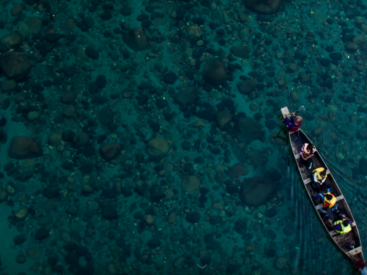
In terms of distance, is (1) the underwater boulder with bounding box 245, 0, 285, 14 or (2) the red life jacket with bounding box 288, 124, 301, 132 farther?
(1) the underwater boulder with bounding box 245, 0, 285, 14


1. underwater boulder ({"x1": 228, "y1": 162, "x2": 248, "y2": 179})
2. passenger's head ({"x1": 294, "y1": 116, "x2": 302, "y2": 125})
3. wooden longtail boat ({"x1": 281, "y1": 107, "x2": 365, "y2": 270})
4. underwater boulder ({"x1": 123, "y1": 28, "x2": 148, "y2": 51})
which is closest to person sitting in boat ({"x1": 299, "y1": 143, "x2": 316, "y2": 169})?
wooden longtail boat ({"x1": 281, "y1": 107, "x2": 365, "y2": 270})

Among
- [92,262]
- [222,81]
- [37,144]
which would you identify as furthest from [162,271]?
[222,81]

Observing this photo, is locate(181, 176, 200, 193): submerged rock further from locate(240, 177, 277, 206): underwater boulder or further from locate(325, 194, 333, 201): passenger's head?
locate(325, 194, 333, 201): passenger's head

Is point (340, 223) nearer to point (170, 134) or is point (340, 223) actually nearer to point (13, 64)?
point (170, 134)

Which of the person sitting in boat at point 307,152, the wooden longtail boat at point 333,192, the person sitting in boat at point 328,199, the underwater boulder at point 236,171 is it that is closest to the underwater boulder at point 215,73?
the wooden longtail boat at point 333,192

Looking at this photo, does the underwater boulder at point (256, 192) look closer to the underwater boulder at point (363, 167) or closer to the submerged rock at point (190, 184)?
the submerged rock at point (190, 184)

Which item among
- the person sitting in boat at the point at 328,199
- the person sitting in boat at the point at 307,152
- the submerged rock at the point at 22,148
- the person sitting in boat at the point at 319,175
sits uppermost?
the person sitting in boat at the point at 307,152

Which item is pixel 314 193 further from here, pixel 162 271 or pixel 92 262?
pixel 92 262
